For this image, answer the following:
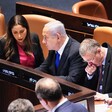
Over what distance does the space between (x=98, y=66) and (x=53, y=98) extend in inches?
40.3

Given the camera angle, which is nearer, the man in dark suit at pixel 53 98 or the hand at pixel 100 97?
the man in dark suit at pixel 53 98

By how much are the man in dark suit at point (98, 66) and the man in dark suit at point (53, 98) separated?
788 mm

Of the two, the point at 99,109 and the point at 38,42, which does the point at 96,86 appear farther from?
the point at 38,42

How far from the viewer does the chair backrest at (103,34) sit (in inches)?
157

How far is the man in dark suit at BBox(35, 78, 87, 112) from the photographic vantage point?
8.11ft

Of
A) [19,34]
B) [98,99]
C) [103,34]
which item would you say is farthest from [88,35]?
[98,99]

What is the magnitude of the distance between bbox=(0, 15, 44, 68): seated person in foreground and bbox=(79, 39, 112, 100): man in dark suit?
2.25ft

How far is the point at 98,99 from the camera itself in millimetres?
3246

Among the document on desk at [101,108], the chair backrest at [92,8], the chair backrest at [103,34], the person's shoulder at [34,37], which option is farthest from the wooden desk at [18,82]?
the chair backrest at [92,8]

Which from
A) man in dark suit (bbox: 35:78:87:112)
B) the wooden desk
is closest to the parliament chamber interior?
the wooden desk

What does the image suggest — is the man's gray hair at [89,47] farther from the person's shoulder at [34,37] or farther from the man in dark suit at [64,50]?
the person's shoulder at [34,37]

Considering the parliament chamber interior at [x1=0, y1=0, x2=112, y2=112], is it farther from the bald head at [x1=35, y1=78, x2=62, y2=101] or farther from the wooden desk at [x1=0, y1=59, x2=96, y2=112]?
the bald head at [x1=35, y1=78, x2=62, y2=101]

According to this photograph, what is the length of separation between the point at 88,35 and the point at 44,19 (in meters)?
0.47

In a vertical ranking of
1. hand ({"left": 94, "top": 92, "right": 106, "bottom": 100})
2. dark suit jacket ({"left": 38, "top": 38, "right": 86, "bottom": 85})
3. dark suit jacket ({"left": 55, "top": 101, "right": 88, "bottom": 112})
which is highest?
dark suit jacket ({"left": 55, "top": 101, "right": 88, "bottom": 112})
